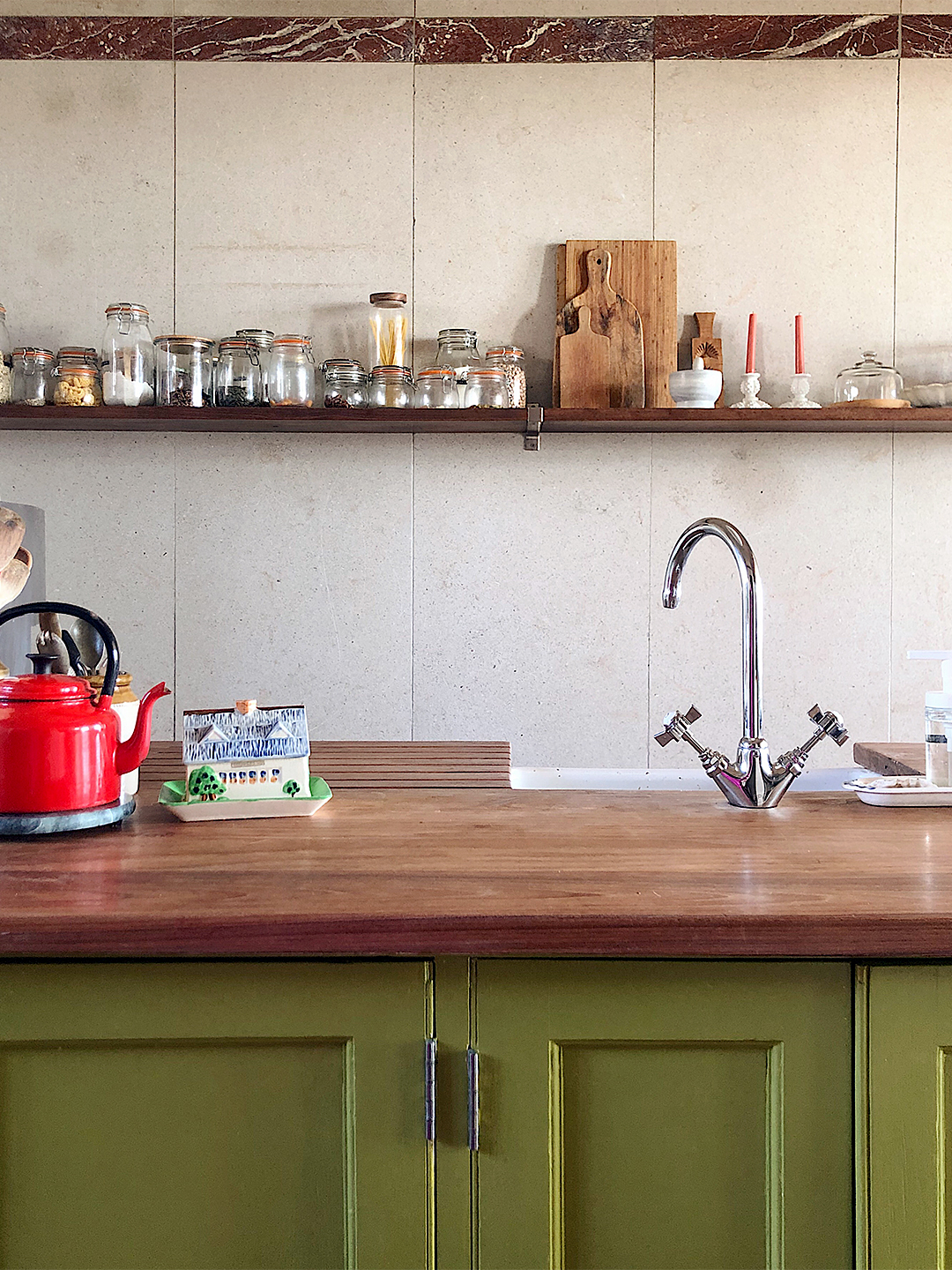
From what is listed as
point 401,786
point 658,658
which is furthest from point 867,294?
point 401,786

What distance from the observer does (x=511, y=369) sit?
8.80 feet

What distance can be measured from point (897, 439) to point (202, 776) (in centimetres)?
214

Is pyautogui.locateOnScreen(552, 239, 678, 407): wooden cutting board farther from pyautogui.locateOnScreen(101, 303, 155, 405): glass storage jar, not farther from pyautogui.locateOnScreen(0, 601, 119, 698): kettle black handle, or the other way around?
pyautogui.locateOnScreen(0, 601, 119, 698): kettle black handle

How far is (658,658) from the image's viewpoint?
2867 mm

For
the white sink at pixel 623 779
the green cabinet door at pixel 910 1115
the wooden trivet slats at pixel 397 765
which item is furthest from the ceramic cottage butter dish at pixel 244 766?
the white sink at pixel 623 779

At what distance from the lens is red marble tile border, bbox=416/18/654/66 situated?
2.81 metres

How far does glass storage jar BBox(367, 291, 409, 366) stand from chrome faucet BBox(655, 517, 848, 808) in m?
1.36

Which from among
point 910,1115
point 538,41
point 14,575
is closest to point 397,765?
point 14,575

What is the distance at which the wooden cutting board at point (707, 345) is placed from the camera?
2.78 meters

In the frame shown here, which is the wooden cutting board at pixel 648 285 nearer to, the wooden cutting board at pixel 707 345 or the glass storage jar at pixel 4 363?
the wooden cutting board at pixel 707 345

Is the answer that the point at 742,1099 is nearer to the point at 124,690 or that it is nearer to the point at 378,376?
the point at 124,690

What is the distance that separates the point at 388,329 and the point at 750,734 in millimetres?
1612

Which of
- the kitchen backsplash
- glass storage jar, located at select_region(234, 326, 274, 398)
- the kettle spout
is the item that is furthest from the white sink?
the kettle spout

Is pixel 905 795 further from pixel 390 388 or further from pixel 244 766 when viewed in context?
pixel 390 388
